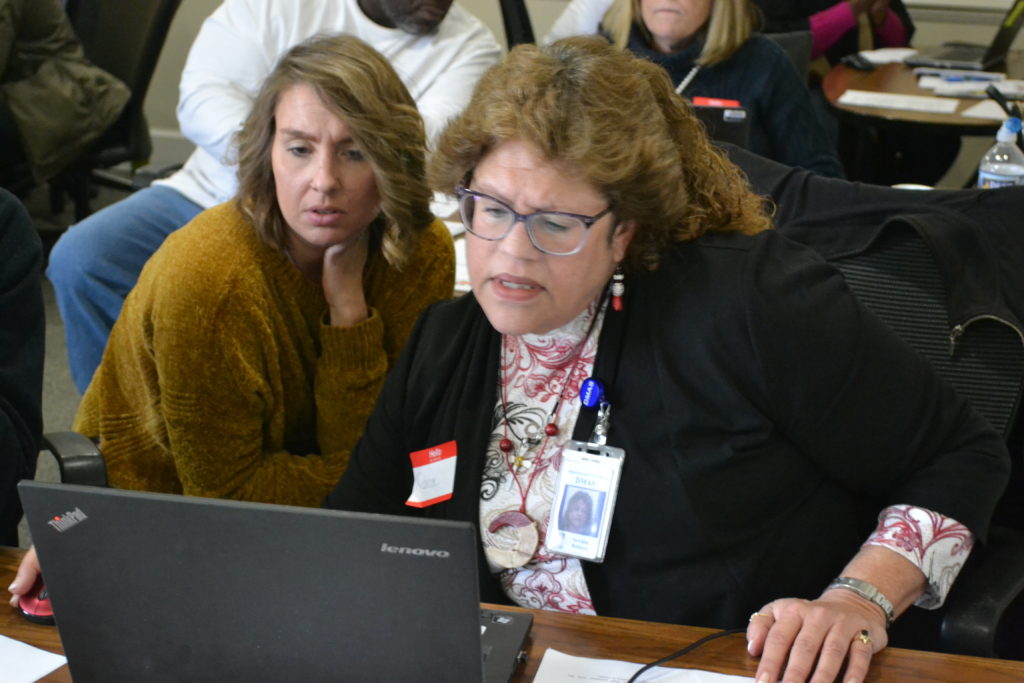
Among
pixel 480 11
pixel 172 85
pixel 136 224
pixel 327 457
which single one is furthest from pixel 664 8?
pixel 172 85

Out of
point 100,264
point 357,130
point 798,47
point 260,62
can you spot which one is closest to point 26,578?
point 357,130

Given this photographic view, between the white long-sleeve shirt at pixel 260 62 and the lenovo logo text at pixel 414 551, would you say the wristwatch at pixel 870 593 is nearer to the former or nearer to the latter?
the lenovo logo text at pixel 414 551

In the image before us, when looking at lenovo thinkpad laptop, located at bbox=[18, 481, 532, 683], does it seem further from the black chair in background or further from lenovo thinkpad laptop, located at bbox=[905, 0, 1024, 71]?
lenovo thinkpad laptop, located at bbox=[905, 0, 1024, 71]

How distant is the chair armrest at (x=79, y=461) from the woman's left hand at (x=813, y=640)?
945mm

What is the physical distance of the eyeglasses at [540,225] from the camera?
1.30m

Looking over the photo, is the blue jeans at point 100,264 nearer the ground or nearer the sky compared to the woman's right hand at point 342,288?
nearer the ground

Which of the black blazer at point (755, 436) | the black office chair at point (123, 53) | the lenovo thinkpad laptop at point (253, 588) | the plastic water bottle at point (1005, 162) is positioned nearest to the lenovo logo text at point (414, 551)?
the lenovo thinkpad laptop at point (253, 588)

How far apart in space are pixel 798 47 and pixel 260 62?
179 centimetres

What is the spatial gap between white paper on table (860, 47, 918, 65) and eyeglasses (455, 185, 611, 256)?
139 inches

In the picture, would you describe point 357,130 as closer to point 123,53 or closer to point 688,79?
point 688,79

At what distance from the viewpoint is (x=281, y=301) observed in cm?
180

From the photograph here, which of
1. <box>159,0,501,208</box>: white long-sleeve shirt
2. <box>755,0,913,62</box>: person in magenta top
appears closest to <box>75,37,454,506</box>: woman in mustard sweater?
<box>159,0,501,208</box>: white long-sleeve shirt

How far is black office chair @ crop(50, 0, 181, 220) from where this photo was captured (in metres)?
3.91

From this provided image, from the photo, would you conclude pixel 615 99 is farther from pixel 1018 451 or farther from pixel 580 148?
pixel 1018 451
